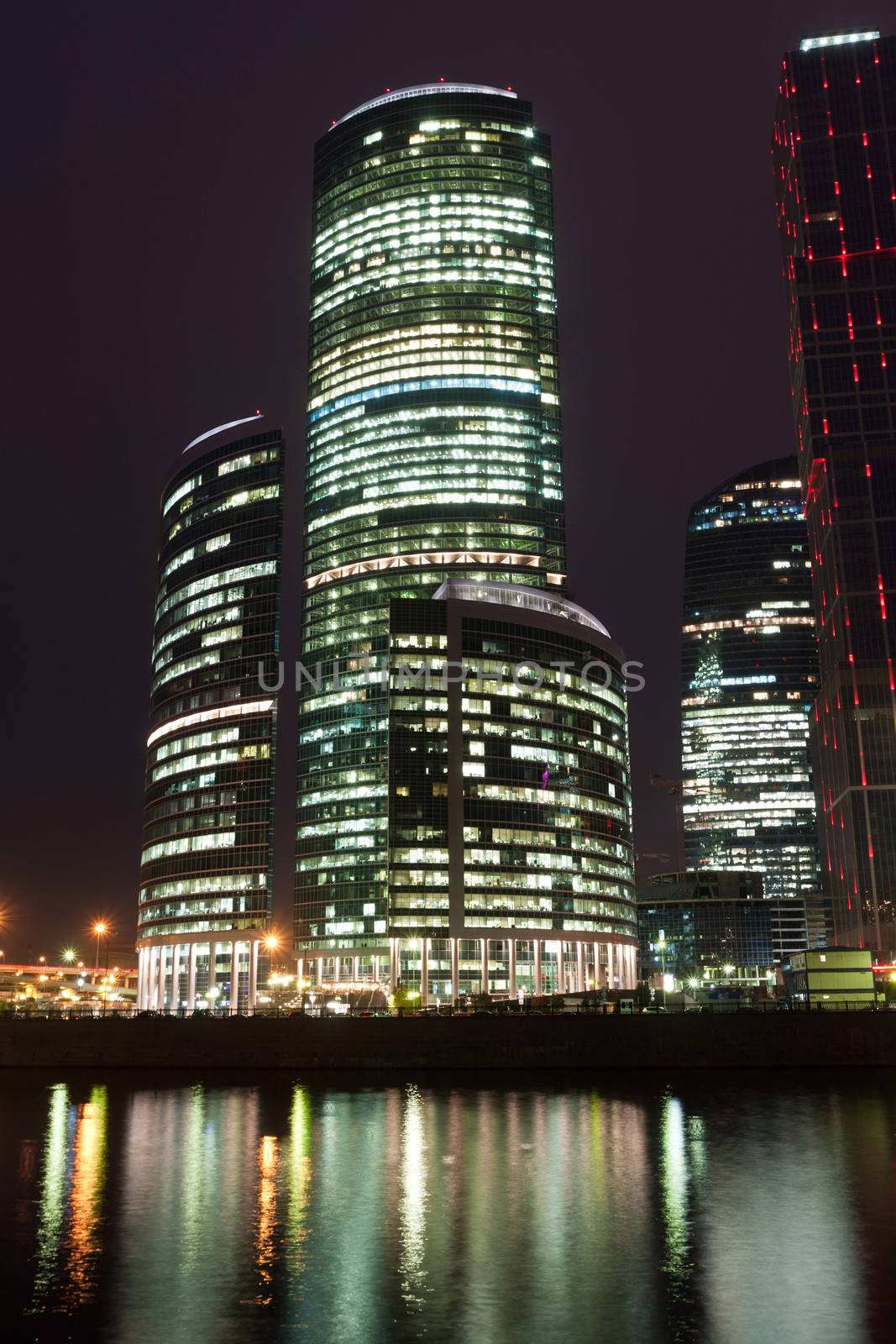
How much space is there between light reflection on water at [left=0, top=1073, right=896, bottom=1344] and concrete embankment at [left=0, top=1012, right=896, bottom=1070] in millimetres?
29732

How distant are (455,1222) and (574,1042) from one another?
227ft

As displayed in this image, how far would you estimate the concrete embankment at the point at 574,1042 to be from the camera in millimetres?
111750

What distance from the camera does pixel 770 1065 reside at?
366ft

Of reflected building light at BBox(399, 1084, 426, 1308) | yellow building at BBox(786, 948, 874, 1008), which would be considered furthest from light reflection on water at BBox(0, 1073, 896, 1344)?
yellow building at BBox(786, 948, 874, 1008)

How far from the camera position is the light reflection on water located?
33.4 meters

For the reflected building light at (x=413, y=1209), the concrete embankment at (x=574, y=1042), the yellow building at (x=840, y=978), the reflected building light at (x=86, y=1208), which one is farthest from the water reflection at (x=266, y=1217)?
the yellow building at (x=840, y=978)

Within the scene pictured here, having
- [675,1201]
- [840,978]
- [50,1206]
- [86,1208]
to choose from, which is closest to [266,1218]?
[86,1208]

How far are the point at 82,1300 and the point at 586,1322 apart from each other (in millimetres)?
14914

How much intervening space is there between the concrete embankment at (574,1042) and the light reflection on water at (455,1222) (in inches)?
1171

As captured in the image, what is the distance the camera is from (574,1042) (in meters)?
112

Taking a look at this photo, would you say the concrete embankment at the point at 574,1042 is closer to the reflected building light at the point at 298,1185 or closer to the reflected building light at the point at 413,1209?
the reflected building light at the point at 298,1185

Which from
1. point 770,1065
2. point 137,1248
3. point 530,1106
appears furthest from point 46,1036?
point 137,1248

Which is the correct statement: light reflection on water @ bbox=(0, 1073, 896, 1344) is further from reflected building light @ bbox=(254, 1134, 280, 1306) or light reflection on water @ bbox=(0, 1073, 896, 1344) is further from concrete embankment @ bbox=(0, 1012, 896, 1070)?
concrete embankment @ bbox=(0, 1012, 896, 1070)

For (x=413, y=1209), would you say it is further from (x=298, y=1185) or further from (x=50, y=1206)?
(x=50, y=1206)
